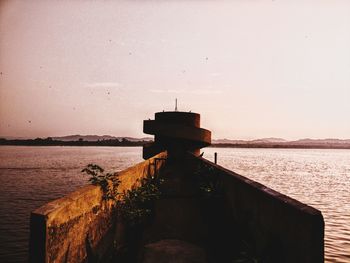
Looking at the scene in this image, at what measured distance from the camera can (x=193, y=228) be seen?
5562 mm

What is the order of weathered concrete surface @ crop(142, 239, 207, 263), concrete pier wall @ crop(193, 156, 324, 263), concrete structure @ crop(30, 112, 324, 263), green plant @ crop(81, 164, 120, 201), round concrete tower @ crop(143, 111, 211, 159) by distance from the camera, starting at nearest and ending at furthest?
concrete pier wall @ crop(193, 156, 324, 263) → concrete structure @ crop(30, 112, 324, 263) → weathered concrete surface @ crop(142, 239, 207, 263) → green plant @ crop(81, 164, 120, 201) → round concrete tower @ crop(143, 111, 211, 159)

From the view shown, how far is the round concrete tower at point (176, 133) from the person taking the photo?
1756 cm

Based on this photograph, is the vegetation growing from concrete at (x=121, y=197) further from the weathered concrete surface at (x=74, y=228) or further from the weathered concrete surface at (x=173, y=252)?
the weathered concrete surface at (x=173, y=252)

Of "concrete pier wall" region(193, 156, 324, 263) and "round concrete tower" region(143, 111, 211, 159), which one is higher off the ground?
"round concrete tower" region(143, 111, 211, 159)

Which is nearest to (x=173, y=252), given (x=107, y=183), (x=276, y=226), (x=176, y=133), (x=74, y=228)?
(x=107, y=183)

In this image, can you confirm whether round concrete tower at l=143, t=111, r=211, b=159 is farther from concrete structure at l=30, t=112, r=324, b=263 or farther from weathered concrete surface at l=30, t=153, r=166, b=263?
weathered concrete surface at l=30, t=153, r=166, b=263

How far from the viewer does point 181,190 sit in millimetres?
9156

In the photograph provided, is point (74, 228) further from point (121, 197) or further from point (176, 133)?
point (176, 133)

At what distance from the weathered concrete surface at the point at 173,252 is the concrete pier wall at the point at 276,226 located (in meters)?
0.67

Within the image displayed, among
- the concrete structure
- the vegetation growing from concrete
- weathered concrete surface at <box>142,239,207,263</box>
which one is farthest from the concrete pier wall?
the vegetation growing from concrete

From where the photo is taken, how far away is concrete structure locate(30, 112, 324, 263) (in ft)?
8.36

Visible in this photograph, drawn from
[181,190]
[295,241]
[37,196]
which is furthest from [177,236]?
[37,196]

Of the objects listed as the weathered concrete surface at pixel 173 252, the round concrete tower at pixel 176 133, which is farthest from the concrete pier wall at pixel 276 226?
the round concrete tower at pixel 176 133

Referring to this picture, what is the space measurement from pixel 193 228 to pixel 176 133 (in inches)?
474
